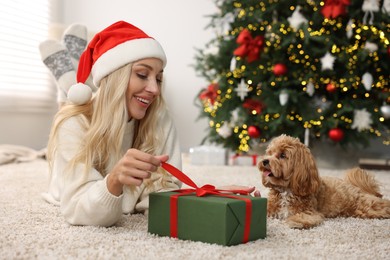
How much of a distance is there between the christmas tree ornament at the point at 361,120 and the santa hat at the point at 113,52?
2177mm

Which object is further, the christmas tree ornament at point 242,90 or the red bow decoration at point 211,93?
the red bow decoration at point 211,93

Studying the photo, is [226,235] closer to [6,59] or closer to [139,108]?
[139,108]

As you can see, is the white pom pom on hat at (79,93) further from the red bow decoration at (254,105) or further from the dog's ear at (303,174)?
the red bow decoration at (254,105)

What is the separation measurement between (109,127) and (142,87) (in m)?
0.18

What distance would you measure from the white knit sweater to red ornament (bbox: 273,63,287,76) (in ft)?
5.98

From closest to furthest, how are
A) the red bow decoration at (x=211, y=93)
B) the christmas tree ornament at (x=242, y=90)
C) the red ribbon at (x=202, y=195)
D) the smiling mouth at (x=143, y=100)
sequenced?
the red ribbon at (x=202, y=195)
the smiling mouth at (x=143, y=100)
the christmas tree ornament at (x=242, y=90)
the red bow decoration at (x=211, y=93)

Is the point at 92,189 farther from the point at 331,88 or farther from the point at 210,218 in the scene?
the point at 331,88

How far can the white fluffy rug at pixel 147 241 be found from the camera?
1294 mm

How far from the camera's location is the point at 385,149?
14.5ft

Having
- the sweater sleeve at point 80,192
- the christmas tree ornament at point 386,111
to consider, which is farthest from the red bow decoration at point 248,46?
the sweater sleeve at point 80,192

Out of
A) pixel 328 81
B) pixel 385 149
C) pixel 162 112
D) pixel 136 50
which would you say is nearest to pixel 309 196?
pixel 162 112

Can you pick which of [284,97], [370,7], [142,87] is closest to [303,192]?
[142,87]

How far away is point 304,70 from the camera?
3795 mm

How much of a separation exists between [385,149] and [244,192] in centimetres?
329
